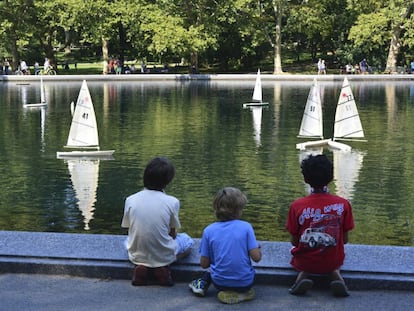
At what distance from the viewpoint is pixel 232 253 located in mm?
5238

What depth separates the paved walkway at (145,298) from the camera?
201 inches

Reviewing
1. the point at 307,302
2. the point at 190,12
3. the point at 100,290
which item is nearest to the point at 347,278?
the point at 307,302

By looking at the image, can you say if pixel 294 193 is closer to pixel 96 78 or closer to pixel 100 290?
pixel 100 290

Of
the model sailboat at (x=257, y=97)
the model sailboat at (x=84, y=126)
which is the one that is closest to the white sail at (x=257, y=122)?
the model sailboat at (x=257, y=97)

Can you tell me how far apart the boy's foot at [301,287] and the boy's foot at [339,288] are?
170 millimetres

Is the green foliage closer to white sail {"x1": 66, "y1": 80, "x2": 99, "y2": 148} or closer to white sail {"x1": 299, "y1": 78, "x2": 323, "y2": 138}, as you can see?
white sail {"x1": 299, "y1": 78, "x2": 323, "y2": 138}

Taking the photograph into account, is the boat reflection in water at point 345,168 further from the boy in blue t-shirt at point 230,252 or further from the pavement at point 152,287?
the boy in blue t-shirt at point 230,252

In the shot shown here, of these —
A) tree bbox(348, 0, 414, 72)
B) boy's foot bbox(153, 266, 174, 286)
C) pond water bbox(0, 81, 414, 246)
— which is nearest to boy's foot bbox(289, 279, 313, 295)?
boy's foot bbox(153, 266, 174, 286)

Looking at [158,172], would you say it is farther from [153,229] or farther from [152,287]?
[152,287]

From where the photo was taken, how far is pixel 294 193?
13328 mm

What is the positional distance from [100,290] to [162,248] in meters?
0.59

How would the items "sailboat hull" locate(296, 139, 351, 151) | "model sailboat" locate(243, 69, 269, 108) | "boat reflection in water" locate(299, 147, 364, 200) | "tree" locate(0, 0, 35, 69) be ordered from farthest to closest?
"tree" locate(0, 0, 35, 69) → "model sailboat" locate(243, 69, 269, 108) → "sailboat hull" locate(296, 139, 351, 151) → "boat reflection in water" locate(299, 147, 364, 200)

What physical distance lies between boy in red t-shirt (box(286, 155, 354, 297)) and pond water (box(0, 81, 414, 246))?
4717 millimetres

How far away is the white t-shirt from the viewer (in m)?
5.62
